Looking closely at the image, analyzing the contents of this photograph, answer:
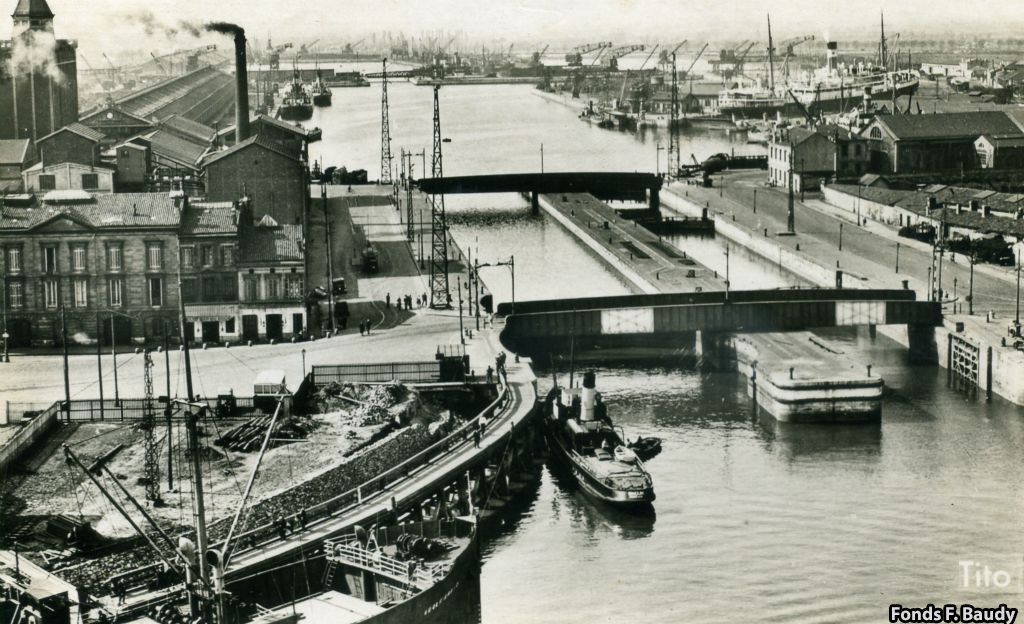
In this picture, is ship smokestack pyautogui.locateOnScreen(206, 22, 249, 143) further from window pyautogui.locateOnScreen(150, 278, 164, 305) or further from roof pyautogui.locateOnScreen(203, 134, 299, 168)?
window pyautogui.locateOnScreen(150, 278, 164, 305)

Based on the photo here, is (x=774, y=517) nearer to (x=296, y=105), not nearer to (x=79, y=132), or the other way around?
(x=79, y=132)

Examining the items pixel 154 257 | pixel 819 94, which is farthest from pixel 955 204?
pixel 819 94

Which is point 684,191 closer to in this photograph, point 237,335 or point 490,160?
point 490,160

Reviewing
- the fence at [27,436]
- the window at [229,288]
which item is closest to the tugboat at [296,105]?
the window at [229,288]

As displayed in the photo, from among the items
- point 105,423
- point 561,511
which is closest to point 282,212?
point 105,423

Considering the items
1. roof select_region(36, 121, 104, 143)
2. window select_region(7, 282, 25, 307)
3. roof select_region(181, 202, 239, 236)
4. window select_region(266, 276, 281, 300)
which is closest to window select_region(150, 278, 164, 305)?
roof select_region(181, 202, 239, 236)

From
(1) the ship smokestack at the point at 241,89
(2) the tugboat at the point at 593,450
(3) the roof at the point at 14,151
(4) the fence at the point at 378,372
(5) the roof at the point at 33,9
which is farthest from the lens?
(1) the ship smokestack at the point at 241,89

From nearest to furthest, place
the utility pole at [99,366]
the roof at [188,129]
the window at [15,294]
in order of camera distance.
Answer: the utility pole at [99,366]
the window at [15,294]
the roof at [188,129]

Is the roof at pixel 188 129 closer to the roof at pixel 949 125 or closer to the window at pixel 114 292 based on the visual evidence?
the window at pixel 114 292
